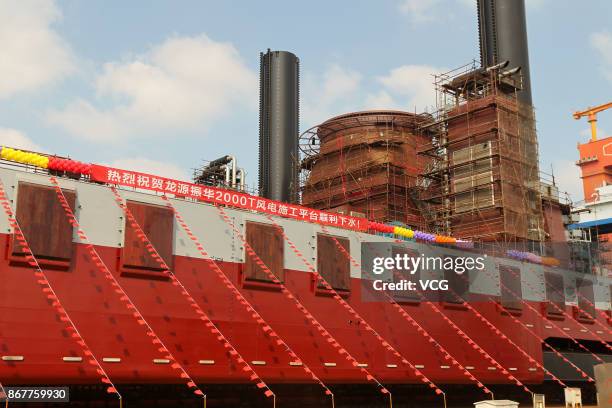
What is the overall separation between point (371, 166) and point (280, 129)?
39.1 ft

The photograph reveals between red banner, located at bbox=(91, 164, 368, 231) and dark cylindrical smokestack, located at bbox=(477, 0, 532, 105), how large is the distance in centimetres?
2648

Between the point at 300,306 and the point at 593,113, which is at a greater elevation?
the point at 593,113

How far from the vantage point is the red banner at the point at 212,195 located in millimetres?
24770

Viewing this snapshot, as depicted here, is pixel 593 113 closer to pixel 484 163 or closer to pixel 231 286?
pixel 484 163

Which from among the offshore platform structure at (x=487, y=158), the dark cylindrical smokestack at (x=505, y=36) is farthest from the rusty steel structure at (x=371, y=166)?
the dark cylindrical smokestack at (x=505, y=36)

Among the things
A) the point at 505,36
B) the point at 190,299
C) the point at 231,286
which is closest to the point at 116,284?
the point at 190,299

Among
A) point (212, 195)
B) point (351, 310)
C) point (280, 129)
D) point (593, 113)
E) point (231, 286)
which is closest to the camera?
point (231, 286)

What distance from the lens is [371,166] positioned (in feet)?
166

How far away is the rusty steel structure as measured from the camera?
4962cm

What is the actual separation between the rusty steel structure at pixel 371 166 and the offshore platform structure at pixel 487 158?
1.43 metres

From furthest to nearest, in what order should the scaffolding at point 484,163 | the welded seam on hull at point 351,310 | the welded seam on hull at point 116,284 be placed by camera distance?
the scaffolding at point 484,163, the welded seam on hull at point 351,310, the welded seam on hull at point 116,284

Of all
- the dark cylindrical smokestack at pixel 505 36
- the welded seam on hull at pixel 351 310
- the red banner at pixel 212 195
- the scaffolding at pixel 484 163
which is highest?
the dark cylindrical smokestack at pixel 505 36

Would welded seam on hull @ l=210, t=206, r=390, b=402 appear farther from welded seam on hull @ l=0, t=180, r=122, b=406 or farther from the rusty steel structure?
the rusty steel structure

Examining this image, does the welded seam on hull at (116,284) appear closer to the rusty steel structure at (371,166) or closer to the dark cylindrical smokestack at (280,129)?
the rusty steel structure at (371,166)
